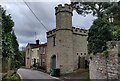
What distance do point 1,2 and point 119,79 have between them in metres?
6.37

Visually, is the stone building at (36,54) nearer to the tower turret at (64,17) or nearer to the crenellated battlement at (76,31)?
the crenellated battlement at (76,31)

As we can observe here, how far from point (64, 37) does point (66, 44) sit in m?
0.86

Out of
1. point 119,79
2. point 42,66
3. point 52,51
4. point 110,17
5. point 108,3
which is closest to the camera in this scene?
point 119,79

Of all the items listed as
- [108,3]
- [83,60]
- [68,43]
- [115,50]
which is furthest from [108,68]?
[83,60]

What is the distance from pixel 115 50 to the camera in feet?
30.1

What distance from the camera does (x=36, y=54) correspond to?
3909 cm

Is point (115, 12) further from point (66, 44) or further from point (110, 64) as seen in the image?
point (66, 44)

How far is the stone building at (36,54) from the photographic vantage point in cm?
3452

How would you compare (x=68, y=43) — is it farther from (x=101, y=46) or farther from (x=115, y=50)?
(x=115, y=50)

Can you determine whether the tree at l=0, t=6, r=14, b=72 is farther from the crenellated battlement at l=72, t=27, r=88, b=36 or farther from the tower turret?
the crenellated battlement at l=72, t=27, r=88, b=36

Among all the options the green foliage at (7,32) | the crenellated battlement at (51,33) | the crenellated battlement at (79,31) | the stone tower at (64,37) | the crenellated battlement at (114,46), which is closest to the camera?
the green foliage at (7,32)

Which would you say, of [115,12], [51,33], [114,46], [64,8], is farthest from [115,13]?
[51,33]

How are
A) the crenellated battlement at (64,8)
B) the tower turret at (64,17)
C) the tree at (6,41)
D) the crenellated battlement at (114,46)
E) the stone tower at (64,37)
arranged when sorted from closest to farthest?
the tree at (6,41) < the crenellated battlement at (114,46) < the stone tower at (64,37) < the tower turret at (64,17) < the crenellated battlement at (64,8)

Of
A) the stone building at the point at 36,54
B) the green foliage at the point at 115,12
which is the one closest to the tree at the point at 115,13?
the green foliage at the point at 115,12
